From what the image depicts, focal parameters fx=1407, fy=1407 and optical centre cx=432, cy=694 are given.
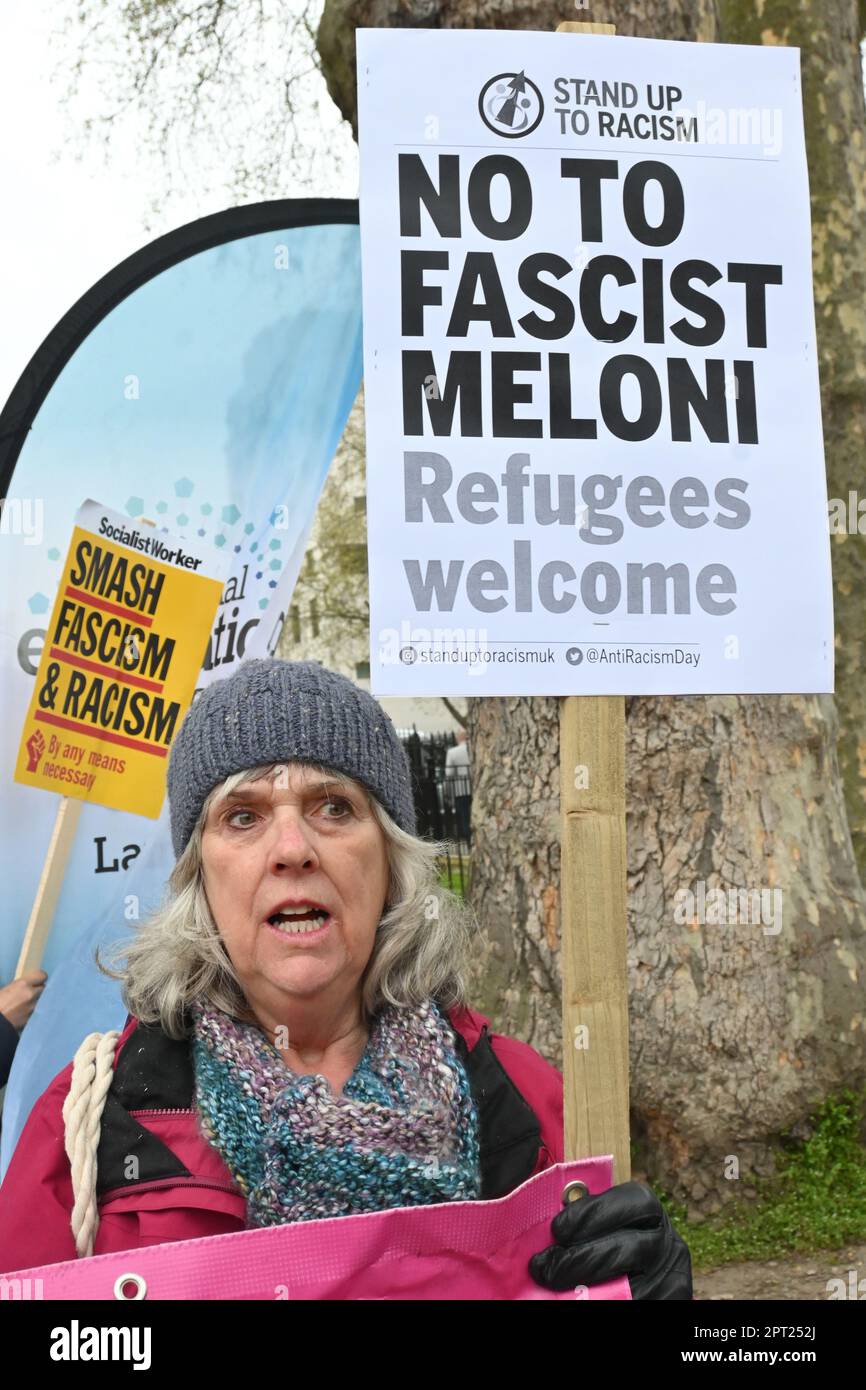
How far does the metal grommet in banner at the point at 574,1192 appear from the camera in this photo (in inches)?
85.2

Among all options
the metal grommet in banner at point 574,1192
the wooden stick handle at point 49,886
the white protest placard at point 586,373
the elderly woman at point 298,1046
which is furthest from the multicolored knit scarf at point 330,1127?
the wooden stick handle at point 49,886

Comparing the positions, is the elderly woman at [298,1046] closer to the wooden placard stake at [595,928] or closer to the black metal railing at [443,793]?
the wooden placard stake at [595,928]

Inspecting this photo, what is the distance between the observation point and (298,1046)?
229 centimetres

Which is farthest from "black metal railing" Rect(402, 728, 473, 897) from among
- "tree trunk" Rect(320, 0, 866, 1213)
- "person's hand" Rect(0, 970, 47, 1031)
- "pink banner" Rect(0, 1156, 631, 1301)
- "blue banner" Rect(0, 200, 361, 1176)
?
"pink banner" Rect(0, 1156, 631, 1301)

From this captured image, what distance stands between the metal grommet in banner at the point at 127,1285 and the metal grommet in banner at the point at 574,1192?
647 millimetres

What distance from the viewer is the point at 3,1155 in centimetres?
321

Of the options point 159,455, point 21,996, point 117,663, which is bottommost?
point 21,996

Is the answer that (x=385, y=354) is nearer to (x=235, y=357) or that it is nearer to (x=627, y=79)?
(x=627, y=79)

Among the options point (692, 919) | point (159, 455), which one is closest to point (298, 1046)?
point (159, 455)

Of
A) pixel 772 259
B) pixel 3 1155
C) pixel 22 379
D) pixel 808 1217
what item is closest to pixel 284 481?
pixel 22 379

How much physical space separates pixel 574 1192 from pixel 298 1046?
495 mm

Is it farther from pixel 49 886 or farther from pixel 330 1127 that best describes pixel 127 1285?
pixel 49 886

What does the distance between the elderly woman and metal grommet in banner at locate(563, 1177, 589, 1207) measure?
0.10ft

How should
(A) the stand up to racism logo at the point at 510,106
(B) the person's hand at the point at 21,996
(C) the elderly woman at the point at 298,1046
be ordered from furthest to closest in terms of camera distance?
(B) the person's hand at the point at 21,996 → (A) the stand up to racism logo at the point at 510,106 → (C) the elderly woman at the point at 298,1046
